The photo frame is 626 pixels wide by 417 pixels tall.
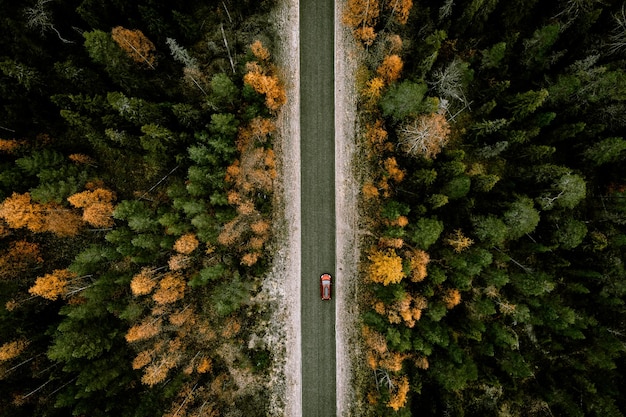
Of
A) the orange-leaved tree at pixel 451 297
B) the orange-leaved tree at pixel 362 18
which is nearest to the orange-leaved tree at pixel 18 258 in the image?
the orange-leaved tree at pixel 362 18

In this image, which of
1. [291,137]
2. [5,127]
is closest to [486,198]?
[291,137]

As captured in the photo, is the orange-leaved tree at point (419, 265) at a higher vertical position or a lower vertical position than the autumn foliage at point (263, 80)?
lower

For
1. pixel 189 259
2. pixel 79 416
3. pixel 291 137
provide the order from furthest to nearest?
pixel 291 137, pixel 189 259, pixel 79 416

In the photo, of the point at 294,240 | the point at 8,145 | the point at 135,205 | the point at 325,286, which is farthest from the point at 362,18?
the point at 8,145

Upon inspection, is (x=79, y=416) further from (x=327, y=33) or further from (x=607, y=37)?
(x=607, y=37)

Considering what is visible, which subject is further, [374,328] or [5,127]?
[374,328]

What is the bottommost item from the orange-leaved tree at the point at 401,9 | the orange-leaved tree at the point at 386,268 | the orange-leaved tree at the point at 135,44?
the orange-leaved tree at the point at 386,268

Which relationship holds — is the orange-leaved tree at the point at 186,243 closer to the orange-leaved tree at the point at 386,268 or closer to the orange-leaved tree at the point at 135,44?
the orange-leaved tree at the point at 135,44
